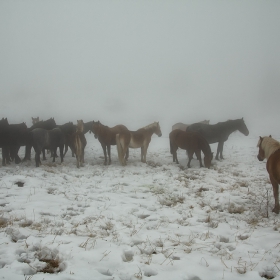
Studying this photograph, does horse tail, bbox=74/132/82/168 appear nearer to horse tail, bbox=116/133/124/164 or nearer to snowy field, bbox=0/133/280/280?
horse tail, bbox=116/133/124/164

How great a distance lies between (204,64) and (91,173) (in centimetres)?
12028

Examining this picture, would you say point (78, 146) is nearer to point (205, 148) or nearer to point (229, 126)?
point (205, 148)

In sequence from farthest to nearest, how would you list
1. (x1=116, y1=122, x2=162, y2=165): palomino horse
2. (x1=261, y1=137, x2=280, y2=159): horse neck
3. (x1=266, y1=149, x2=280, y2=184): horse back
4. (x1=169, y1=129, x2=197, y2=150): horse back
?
(x1=116, y1=122, x2=162, y2=165): palomino horse → (x1=169, y1=129, x2=197, y2=150): horse back → (x1=261, y1=137, x2=280, y2=159): horse neck → (x1=266, y1=149, x2=280, y2=184): horse back

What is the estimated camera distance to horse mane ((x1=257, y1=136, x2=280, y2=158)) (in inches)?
238

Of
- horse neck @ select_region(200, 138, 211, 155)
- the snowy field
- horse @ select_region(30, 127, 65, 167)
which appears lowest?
the snowy field

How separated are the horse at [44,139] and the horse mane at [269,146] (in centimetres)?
949

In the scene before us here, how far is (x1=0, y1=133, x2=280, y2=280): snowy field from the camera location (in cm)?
303

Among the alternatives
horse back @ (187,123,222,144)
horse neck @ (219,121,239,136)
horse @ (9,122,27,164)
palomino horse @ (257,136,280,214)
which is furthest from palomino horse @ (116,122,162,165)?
palomino horse @ (257,136,280,214)

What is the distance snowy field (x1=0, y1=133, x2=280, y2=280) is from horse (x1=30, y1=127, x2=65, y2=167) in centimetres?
250

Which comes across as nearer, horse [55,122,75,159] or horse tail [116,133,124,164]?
horse tail [116,133,124,164]

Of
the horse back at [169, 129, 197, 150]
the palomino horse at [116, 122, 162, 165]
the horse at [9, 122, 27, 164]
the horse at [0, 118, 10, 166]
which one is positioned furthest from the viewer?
the palomino horse at [116, 122, 162, 165]

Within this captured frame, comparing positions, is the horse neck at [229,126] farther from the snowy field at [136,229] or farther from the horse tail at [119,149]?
the horse tail at [119,149]

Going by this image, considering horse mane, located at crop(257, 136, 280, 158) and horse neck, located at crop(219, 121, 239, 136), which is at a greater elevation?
A: horse neck, located at crop(219, 121, 239, 136)

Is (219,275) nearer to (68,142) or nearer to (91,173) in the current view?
(91,173)
